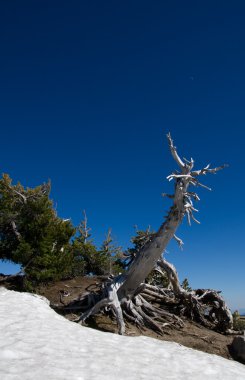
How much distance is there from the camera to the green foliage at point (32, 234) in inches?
812

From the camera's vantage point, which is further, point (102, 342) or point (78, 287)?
point (78, 287)

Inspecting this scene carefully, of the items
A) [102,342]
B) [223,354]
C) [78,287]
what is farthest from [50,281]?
[102,342]

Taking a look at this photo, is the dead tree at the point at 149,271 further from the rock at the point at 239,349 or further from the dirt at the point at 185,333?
the rock at the point at 239,349

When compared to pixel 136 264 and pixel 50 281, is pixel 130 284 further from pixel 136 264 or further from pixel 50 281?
pixel 50 281

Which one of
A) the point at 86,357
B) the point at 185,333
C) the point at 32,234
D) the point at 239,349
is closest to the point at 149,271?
the point at 185,333

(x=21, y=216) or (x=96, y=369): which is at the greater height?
(x=21, y=216)

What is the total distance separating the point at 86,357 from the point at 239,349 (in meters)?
12.1

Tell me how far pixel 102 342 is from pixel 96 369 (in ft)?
4.25

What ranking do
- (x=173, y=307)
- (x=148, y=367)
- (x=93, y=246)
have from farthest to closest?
(x=93, y=246)
(x=173, y=307)
(x=148, y=367)

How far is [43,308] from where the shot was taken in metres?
7.45

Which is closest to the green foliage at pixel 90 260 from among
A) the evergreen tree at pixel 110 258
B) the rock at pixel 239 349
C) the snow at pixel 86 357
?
the evergreen tree at pixel 110 258

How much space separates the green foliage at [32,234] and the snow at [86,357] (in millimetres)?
14750

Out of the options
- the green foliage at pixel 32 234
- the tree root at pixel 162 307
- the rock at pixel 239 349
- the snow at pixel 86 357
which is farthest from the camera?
the green foliage at pixel 32 234

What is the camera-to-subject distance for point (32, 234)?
71.8 feet
